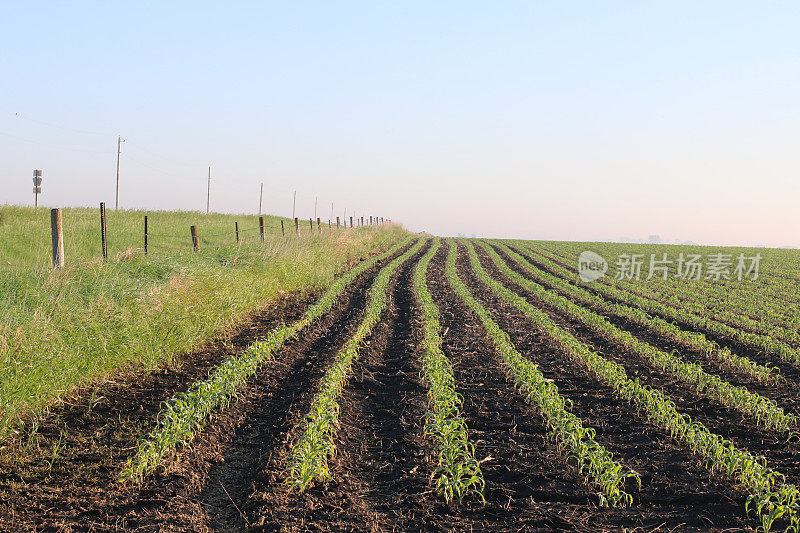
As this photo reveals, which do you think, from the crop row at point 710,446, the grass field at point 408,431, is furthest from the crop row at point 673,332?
the crop row at point 710,446

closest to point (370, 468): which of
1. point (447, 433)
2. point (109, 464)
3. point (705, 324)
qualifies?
point (447, 433)

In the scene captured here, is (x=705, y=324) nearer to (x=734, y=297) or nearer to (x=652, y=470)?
(x=734, y=297)

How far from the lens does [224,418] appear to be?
6465mm

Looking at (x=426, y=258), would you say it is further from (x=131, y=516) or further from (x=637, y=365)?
(x=131, y=516)

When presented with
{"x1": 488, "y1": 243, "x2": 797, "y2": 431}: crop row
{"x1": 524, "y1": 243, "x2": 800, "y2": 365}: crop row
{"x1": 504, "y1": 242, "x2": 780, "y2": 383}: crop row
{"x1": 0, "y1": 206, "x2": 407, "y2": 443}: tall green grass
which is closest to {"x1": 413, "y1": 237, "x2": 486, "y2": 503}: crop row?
{"x1": 488, "y1": 243, "x2": 797, "y2": 431}: crop row

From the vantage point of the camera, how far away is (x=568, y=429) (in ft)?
19.7

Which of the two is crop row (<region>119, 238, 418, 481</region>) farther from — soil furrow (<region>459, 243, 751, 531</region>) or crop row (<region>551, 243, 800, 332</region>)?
crop row (<region>551, 243, 800, 332</region>)

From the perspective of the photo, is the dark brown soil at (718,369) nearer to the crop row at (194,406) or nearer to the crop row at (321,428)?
the crop row at (321,428)

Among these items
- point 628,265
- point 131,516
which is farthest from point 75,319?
point 628,265

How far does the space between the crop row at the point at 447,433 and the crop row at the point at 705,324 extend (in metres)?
6.36

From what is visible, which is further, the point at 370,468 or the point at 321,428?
the point at 321,428

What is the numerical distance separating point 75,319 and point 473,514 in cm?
529

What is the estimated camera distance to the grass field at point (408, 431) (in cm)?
464

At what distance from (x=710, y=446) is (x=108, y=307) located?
7298 mm
